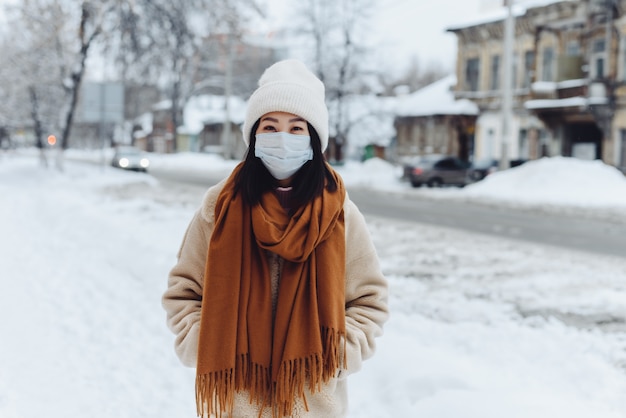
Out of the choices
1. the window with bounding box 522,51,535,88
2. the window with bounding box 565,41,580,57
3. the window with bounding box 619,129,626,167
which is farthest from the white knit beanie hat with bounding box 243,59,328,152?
the window with bounding box 522,51,535,88

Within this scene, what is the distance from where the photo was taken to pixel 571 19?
108 feet

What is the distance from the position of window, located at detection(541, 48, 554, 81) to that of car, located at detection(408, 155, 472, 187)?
7.50 metres

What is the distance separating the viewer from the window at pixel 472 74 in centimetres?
3956

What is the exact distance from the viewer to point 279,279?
232cm

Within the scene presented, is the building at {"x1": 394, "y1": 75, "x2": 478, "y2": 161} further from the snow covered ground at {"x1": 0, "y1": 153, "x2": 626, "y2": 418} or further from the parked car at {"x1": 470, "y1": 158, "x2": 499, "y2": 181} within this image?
the snow covered ground at {"x1": 0, "y1": 153, "x2": 626, "y2": 418}

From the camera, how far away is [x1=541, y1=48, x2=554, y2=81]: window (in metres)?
34.3

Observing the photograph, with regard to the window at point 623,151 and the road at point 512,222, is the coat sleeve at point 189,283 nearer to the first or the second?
the road at point 512,222

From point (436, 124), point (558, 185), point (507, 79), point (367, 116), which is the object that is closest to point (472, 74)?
point (436, 124)

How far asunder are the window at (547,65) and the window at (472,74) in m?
5.17

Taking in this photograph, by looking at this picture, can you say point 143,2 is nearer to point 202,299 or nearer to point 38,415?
point 38,415

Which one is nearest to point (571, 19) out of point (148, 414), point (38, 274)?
point (38, 274)

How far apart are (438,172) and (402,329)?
2445 centimetres

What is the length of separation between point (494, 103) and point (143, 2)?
80.6ft

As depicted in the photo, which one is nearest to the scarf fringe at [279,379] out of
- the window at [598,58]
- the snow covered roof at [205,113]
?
the window at [598,58]
